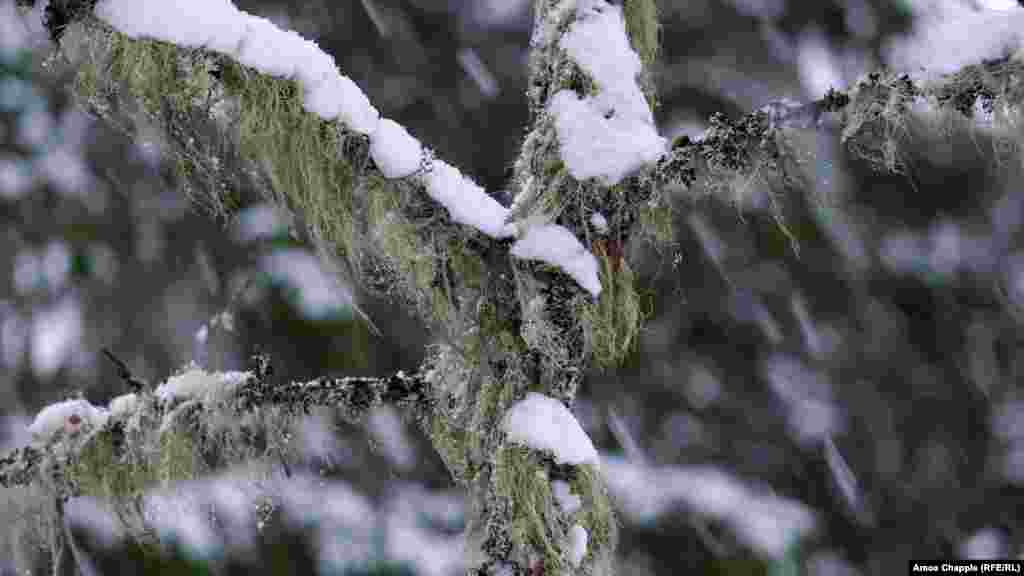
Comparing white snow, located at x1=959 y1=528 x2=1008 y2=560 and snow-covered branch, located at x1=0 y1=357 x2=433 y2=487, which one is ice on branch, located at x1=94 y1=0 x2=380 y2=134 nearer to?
snow-covered branch, located at x1=0 y1=357 x2=433 y2=487

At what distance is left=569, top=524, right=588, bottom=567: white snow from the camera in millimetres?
1229

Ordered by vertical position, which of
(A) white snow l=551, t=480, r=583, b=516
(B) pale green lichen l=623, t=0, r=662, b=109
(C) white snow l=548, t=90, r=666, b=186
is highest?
(B) pale green lichen l=623, t=0, r=662, b=109

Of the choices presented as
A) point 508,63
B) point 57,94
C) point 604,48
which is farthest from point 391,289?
point 57,94

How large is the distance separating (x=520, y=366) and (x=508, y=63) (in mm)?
4453

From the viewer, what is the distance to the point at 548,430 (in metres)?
1.24

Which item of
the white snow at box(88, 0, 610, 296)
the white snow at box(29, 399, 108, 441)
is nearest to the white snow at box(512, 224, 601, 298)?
the white snow at box(88, 0, 610, 296)

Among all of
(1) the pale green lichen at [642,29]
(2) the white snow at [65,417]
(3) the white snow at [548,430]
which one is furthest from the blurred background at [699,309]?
(3) the white snow at [548,430]

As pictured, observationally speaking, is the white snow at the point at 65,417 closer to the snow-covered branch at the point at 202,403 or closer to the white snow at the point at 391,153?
the snow-covered branch at the point at 202,403

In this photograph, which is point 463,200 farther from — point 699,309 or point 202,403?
point 699,309

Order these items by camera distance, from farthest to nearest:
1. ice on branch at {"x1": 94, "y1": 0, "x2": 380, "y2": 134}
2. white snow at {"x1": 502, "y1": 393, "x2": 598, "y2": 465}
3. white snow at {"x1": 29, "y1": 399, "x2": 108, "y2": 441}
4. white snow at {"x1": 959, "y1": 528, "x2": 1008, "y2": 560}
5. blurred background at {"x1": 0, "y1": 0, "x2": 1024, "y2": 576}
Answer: white snow at {"x1": 959, "y1": 528, "x2": 1008, "y2": 560} → blurred background at {"x1": 0, "y1": 0, "x2": 1024, "y2": 576} → white snow at {"x1": 29, "y1": 399, "x2": 108, "y2": 441} → white snow at {"x1": 502, "y1": 393, "x2": 598, "y2": 465} → ice on branch at {"x1": 94, "y1": 0, "x2": 380, "y2": 134}

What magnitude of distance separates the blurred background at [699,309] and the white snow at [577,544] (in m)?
3.60

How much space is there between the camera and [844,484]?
629cm

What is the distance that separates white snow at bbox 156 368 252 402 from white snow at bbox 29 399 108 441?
119mm

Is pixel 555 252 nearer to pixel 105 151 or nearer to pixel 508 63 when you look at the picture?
pixel 508 63
